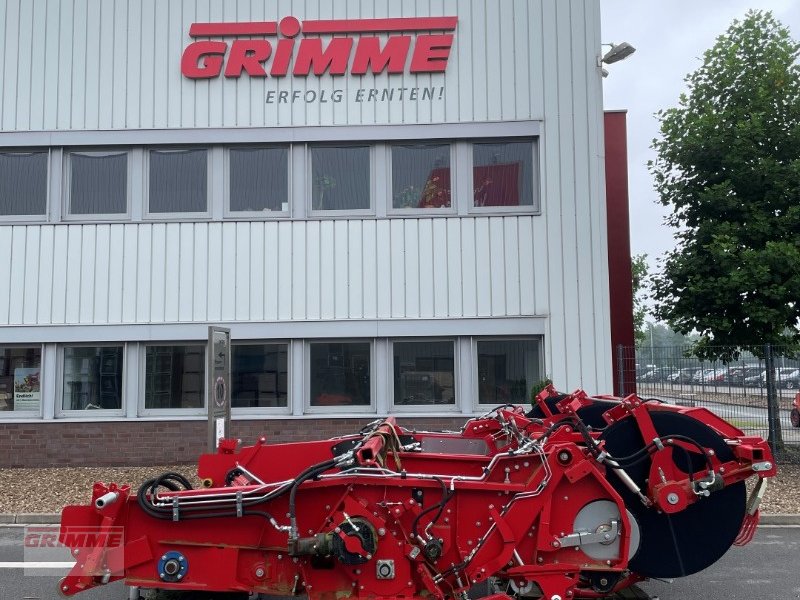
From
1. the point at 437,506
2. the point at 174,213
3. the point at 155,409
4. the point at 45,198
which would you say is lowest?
the point at 437,506

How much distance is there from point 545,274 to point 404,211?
8.19 feet

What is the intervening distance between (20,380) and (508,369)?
8.00m

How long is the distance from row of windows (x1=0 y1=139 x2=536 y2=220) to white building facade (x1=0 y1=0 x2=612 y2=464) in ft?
0.12

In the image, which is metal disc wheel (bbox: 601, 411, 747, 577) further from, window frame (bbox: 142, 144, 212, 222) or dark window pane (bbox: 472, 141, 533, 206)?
window frame (bbox: 142, 144, 212, 222)

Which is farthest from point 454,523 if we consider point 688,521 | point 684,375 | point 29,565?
point 684,375

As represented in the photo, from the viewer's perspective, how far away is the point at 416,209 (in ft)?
39.2

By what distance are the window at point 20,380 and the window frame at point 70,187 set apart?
7.60 ft

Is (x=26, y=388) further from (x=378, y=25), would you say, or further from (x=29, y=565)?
(x=378, y=25)

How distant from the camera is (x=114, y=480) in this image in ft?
35.3

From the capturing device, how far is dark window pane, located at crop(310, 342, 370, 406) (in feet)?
38.9

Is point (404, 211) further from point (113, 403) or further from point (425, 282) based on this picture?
point (113, 403)

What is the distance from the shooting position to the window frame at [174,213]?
12.0m

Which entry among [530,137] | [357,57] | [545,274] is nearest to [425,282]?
[545,274]

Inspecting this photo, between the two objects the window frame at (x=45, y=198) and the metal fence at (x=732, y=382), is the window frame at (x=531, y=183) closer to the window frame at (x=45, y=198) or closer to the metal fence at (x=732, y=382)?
the metal fence at (x=732, y=382)
